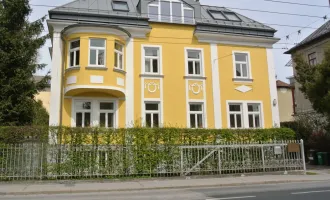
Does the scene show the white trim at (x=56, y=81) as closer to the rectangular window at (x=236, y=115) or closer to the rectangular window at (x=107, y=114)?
the rectangular window at (x=107, y=114)

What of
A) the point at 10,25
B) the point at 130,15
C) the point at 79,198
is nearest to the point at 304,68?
the point at 130,15

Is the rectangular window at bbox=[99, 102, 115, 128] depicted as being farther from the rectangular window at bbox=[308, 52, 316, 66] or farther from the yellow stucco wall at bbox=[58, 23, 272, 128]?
the rectangular window at bbox=[308, 52, 316, 66]

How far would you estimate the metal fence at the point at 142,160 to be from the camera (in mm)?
13766

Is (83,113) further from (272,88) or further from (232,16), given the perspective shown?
(232,16)

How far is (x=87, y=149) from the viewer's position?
1441cm

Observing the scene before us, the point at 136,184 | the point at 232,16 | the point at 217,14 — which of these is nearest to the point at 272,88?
the point at 232,16

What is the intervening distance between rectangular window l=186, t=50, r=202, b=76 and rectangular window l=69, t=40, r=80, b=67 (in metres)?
6.86

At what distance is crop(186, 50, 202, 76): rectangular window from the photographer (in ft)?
68.0

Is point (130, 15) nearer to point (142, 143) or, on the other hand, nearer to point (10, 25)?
point (10, 25)

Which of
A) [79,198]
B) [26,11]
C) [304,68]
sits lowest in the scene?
[79,198]

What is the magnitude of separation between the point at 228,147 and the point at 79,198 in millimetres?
8398

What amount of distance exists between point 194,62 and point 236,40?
3.33 metres

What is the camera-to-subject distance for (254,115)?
21078mm

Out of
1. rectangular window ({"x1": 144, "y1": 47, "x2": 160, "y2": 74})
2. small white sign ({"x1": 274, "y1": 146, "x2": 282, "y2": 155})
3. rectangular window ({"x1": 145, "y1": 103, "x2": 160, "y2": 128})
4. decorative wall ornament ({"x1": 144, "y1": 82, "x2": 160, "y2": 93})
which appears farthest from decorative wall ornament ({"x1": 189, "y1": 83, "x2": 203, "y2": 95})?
small white sign ({"x1": 274, "y1": 146, "x2": 282, "y2": 155})
